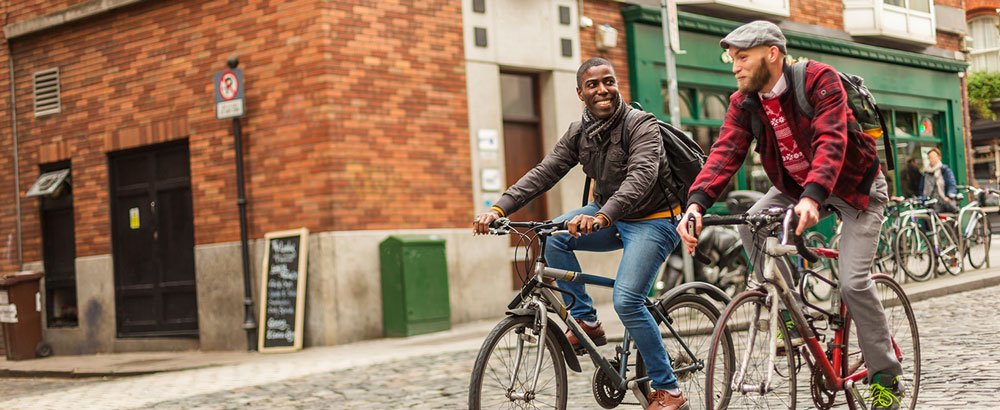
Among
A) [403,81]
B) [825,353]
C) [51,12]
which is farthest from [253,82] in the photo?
[825,353]

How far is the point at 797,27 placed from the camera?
18.4 metres

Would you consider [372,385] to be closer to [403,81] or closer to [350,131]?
[350,131]

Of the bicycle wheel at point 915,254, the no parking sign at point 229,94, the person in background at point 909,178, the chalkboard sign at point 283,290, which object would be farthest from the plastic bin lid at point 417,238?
the person in background at point 909,178

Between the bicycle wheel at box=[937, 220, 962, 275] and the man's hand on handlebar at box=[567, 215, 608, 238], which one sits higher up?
the man's hand on handlebar at box=[567, 215, 608, 238]

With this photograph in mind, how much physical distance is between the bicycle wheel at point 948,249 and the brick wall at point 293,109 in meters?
6.47

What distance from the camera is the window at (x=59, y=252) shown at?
48.2 ft

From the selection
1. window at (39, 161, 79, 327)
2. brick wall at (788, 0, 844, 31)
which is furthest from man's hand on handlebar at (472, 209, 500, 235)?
brick wall at (788, 0, 844, 31)

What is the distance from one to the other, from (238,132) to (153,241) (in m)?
2.38

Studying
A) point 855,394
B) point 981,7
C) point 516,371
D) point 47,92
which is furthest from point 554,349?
point 981,7

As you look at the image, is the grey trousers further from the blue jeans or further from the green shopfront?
the green shopfront

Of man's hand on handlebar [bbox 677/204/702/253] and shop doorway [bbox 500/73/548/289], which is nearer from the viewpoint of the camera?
man's hand on handlebar [bbox 677/204/702/253]

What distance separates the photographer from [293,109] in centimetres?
1198

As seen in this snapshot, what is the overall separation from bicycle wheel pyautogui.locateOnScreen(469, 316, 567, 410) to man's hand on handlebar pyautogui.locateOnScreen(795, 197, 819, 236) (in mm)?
1227

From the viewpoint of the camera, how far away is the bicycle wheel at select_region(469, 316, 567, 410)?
14.4ft
